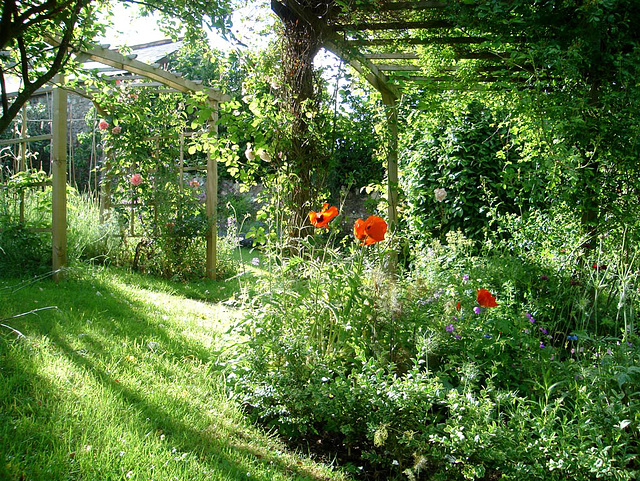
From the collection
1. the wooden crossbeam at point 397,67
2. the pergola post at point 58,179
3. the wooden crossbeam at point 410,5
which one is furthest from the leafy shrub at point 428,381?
the pergola post at point 58,179

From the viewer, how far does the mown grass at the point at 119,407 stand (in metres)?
1.69

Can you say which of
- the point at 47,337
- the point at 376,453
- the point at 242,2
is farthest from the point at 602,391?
the point at 242,2

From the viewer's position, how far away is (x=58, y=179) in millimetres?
4555

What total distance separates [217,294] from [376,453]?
134 inches

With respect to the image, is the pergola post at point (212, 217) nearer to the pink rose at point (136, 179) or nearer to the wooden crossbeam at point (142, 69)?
the wooden crossbeam at point (142, 69)

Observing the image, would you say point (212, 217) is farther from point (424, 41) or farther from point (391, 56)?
point (424, 41)

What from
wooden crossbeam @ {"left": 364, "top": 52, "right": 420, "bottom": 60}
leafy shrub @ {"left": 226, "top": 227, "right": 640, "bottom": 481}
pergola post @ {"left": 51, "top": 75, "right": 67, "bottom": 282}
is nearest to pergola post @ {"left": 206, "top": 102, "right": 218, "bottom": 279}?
pergola post @ {"left": 51, "top": 75, "right": 67, "bottom": 282}

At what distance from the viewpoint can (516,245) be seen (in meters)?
3.95

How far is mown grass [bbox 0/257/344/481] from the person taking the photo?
169 cm

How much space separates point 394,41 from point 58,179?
3.19m

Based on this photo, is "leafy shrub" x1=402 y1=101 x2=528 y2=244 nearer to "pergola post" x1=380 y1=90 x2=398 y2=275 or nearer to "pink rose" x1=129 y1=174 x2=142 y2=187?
"pergola post" x1=380 y1=90 x2=398 y2=275

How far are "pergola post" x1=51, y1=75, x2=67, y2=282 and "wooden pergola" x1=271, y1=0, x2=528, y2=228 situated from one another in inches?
88.9

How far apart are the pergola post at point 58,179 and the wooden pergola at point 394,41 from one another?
2258 mm

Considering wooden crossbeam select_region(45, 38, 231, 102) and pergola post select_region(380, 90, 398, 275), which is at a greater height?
wooden crossbeam select_region(45, 38, 231, 102)
